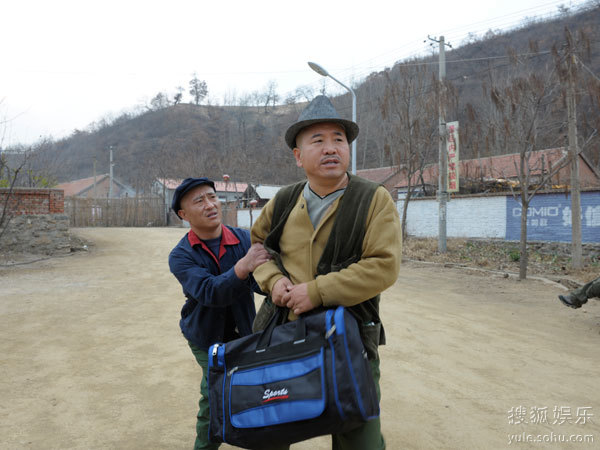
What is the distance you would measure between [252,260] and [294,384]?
63cm

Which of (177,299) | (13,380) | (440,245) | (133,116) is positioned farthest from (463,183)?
(133,116)

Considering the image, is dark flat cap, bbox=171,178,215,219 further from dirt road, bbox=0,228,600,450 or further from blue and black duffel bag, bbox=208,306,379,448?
dirt road, bbox=0,228,600,450

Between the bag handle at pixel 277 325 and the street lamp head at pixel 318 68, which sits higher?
the street lamp head at pixel 318 68

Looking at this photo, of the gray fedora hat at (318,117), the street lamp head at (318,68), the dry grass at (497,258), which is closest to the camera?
the gray fedora hat at (318,117)

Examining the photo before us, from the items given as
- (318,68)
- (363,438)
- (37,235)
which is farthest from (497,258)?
(37,235)

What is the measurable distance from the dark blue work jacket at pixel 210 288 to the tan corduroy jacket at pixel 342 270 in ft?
1.17

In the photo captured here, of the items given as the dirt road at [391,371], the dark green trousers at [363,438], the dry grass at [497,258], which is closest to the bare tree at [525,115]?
the dry grass at [497,258]

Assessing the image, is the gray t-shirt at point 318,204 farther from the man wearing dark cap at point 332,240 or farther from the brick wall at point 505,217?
the brick wall at point 505,217

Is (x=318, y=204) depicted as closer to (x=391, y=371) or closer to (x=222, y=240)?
(x=222, y=240)

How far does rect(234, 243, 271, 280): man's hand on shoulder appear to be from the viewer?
1.88m

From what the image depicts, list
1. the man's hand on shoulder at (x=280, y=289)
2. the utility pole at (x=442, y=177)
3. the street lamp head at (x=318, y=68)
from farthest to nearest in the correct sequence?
the street lamp head at (x=318, y=68) < the utility pole at (x=442, y=177) < the man's hand on shoulder at (x=280, y=289)

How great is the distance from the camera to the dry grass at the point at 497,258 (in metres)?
10.3

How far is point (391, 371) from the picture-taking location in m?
4.20

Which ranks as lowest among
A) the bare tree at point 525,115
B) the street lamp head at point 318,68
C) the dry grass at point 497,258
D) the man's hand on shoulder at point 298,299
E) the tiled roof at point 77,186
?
the dry grass at point 497,258
